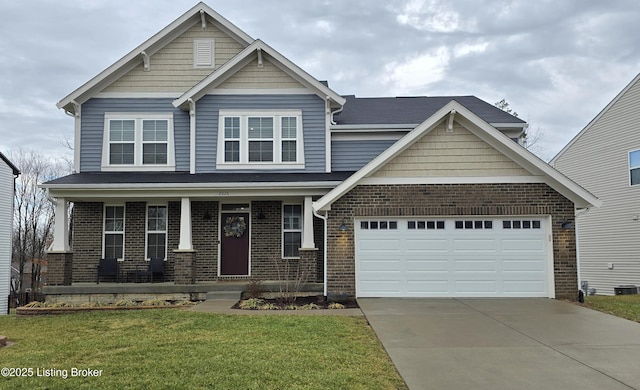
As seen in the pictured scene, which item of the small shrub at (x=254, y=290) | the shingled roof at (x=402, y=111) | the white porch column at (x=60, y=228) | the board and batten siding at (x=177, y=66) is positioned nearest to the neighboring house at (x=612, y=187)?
the shingled roof at (x=402, y=111)

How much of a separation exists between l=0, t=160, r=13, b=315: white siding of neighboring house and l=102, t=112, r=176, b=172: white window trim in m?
13.6

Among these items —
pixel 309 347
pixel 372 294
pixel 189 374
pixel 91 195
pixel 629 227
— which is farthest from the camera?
pixel 629 227

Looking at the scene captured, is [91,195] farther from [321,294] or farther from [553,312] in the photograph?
[553,312]

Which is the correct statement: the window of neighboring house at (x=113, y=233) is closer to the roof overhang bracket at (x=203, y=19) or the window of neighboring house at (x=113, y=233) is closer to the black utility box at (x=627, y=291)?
the roof overhang bracket at (x=203, y=19)

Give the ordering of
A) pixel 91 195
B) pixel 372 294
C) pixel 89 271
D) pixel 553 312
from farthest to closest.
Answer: pixel 89 271 < pixel 91 195 < pixel 372 294 < pixel 553 312

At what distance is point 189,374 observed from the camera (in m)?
6.08

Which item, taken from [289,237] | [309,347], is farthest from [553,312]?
[289,237]

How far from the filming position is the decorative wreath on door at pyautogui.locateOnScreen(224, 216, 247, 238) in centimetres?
1561

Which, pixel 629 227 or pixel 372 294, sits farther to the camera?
pixel 629 227

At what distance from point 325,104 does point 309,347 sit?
9833mm

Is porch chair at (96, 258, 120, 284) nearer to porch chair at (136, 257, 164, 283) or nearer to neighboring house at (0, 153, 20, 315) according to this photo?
porch chair at (136, 257, 164, 283)

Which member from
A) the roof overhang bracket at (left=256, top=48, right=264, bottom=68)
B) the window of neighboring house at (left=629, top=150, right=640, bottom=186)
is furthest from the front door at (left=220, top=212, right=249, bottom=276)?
the window of neighboring house at (left=629, top=150, right=640, bottom=186)

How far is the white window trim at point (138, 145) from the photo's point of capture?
1588 cm

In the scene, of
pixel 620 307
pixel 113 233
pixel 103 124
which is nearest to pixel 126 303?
pixel 113 233
